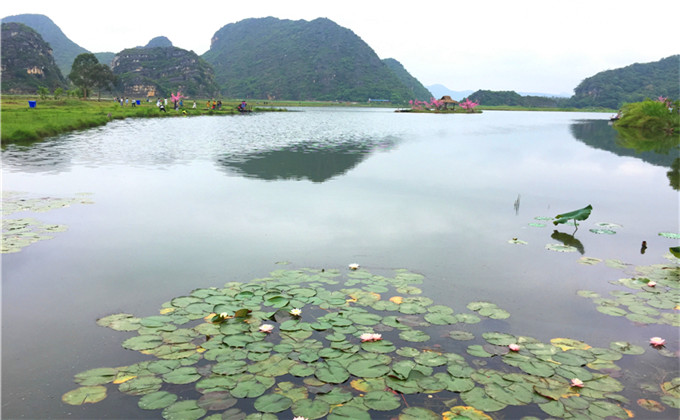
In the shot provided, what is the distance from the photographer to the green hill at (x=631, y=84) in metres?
158

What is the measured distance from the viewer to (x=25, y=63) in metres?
118

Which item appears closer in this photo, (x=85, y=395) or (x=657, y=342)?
(x=85, y=395)

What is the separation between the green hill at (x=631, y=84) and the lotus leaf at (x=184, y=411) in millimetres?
188923

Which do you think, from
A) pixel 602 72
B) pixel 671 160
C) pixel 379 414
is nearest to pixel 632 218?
pixel 379 414

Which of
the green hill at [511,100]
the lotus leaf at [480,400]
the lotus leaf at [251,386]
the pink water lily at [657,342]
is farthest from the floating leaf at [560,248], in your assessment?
the green hill at [511,100]

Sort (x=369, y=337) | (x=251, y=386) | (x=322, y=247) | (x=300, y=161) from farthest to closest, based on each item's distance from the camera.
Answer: (x=300, y=161), (x=322, y=247), (x=369, y=337), (x=251, y=386)

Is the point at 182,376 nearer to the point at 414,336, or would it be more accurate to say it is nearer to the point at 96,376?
the point at 96,376

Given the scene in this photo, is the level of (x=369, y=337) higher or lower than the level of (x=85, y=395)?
higher

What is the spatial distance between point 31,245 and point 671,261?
1255 centimetres

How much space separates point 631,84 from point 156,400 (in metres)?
215

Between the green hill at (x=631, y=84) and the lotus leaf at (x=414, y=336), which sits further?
the green hill at (x=631, y=84)

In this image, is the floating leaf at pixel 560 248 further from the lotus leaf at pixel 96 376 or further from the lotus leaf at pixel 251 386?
the lotus leaf at pixel 96 376

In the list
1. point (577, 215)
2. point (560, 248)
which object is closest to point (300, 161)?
point (577, 215)

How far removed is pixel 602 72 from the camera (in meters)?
199
